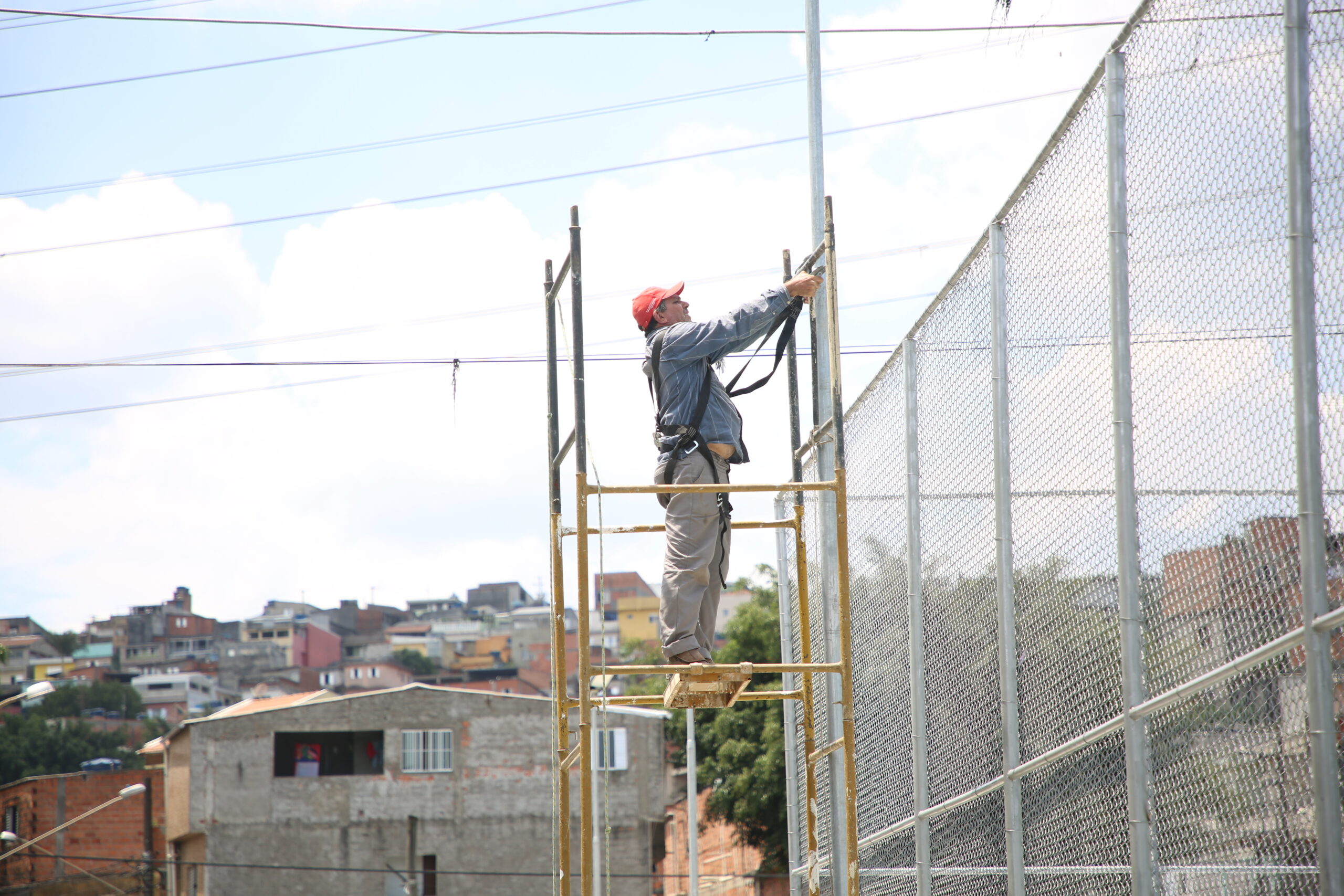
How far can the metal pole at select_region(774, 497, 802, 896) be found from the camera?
10188 mm

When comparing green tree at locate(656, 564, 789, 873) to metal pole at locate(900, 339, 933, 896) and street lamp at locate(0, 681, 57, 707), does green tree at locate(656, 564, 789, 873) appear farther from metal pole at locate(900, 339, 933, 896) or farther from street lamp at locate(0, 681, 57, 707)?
metal pole at locate(900, 339, 933, 896)

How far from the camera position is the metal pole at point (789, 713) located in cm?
1019

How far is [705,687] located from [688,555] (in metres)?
0.62

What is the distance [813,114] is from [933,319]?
2.22 metres

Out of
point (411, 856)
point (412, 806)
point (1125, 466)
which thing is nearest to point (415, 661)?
point (412, 806)

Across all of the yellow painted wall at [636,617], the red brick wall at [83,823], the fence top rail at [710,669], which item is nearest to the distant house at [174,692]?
the yellow painted wall at [636,617]

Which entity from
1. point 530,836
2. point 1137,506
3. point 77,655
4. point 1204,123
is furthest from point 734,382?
point 77,655

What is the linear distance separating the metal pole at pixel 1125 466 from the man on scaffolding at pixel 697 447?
1.59 meters

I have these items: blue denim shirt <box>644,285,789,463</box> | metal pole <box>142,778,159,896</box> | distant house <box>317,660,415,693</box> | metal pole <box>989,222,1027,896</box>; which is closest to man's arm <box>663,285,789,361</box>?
blue denim shirt <box>644,285,789,463</box>

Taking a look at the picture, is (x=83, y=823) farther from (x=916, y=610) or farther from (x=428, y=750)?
(x=916, y=610)

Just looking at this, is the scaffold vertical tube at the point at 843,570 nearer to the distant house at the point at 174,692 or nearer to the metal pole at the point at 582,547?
the metal pole at the point at 582,547

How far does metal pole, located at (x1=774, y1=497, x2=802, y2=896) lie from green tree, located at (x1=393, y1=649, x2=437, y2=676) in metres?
105

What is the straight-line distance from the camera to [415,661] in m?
115

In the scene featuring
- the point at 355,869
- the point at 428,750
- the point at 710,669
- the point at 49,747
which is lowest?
the point at 355,869
